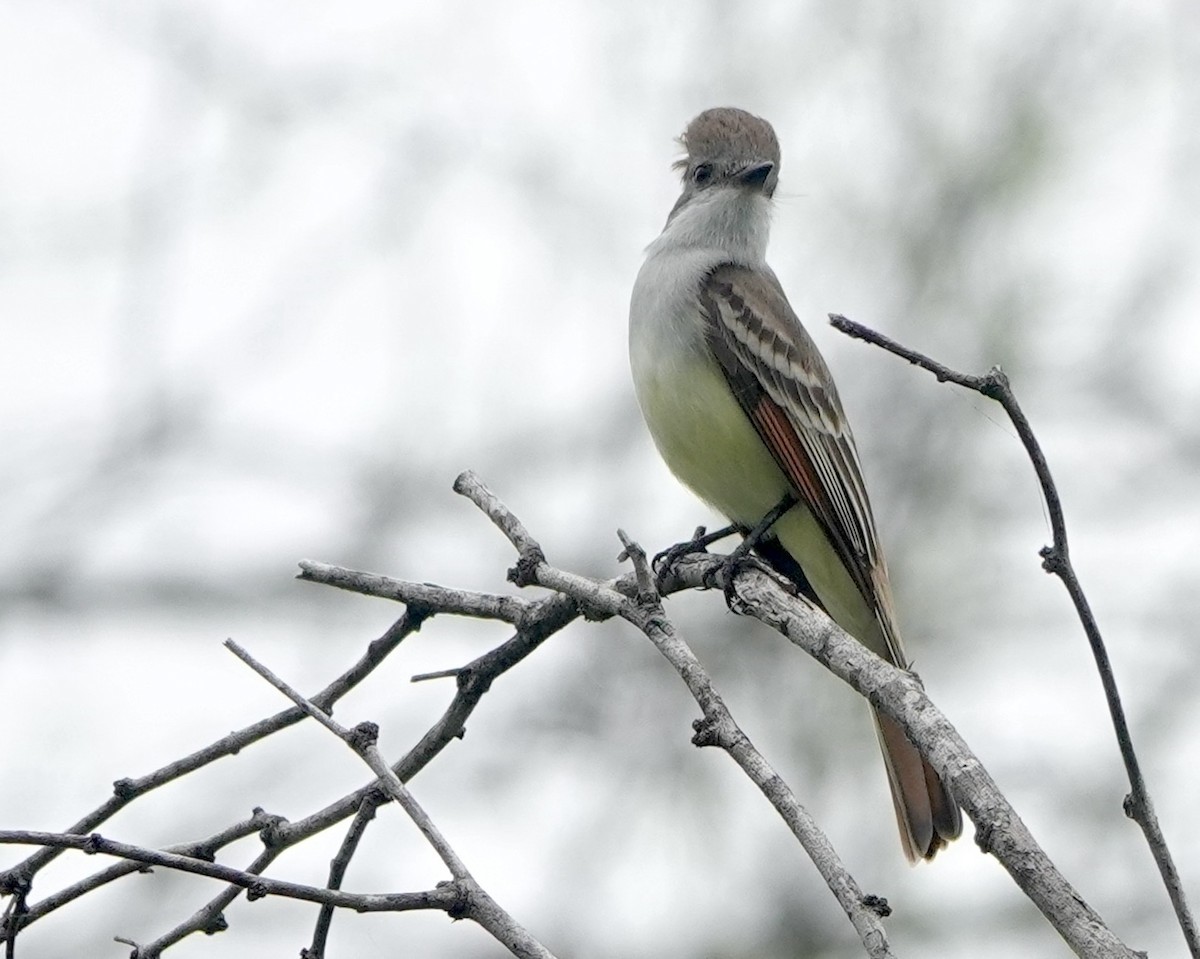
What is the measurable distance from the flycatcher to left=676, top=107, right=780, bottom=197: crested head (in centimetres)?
53

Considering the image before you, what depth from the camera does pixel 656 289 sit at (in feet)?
19.6

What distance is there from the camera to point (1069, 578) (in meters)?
2.33

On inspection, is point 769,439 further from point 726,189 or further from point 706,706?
point 706,706

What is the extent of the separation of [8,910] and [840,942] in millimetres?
7285

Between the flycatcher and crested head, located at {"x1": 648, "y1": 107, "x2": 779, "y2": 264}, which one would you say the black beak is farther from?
the flycatcher

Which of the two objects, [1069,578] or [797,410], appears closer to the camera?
[1069,578]

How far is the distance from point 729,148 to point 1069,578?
4539 millimetres

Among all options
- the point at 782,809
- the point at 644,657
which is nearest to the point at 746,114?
the point at 644,657

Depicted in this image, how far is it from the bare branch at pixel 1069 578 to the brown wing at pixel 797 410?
2826mm

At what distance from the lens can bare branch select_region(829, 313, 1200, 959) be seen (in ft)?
7.14

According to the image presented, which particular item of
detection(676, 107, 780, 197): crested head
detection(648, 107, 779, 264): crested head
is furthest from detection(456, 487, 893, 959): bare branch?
detection(676, 107, 780, 197): crested head

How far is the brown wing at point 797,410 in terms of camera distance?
17.7ft

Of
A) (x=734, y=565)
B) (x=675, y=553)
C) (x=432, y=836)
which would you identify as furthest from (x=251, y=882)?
(x=675, y=553)

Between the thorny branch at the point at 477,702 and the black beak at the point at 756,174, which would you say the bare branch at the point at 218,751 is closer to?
the thorny branch at the point at 477,702
